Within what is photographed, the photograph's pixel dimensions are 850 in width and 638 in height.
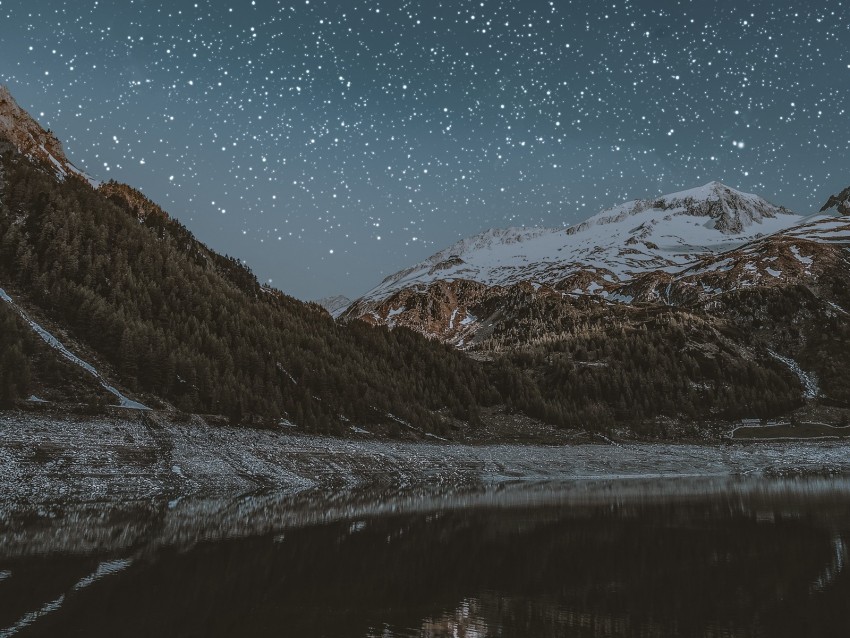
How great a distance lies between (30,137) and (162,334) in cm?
9450

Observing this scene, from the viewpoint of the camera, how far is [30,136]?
137750 mm

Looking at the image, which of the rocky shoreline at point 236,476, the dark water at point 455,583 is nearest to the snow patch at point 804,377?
the rocky shoreline at point 236,476

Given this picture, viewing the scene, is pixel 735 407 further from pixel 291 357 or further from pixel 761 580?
pixel 761 580

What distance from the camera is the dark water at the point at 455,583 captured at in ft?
46.6

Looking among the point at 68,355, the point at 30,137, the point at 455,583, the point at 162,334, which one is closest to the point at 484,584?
the point at 455,583

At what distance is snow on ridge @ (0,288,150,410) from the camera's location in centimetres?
6088

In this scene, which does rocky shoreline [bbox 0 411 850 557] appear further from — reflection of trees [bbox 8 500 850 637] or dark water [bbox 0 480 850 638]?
reflection of trees [bbox 8 500 850 637]

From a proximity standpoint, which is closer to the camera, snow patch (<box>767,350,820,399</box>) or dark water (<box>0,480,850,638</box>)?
dark water (<box>0,480,850,638</box>)

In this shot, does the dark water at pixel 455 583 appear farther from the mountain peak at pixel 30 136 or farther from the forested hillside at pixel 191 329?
the mountain peak at pixel 30 136

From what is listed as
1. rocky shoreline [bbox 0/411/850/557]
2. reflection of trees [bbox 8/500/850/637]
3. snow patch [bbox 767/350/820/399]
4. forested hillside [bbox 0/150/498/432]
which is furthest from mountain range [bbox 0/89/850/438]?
reflection of trees [bbox 8/500/850/637]

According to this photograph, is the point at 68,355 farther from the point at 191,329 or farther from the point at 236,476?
the point at 236,476

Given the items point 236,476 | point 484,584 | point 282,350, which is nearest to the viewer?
point 484,584

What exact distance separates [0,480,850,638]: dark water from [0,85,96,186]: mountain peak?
420 ft

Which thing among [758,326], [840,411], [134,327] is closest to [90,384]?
[134,327]
